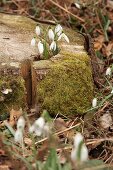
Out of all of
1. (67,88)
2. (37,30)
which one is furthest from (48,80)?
(37,30)

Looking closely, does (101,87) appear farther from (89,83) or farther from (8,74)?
(8,74)

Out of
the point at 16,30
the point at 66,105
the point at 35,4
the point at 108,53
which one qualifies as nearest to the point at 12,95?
the point at 66,105

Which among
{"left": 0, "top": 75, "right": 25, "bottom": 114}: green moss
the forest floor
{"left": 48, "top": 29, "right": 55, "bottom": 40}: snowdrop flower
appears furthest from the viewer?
{"left": 48, "top": 29, "right": 55, "bottom": 40}: snowdrop flower

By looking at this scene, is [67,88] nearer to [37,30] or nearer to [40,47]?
[40,47]

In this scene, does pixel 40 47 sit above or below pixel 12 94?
above

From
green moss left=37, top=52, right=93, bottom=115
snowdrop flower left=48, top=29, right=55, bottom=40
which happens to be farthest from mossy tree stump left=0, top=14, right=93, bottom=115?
snowdrop flower left=48, top=29, right=55, bottom=40

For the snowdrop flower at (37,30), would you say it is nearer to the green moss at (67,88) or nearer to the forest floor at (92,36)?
the green moss at (67,88)

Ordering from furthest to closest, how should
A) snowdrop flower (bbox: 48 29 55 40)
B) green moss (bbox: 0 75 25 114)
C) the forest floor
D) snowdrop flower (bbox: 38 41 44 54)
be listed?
snowdrop flower (bbox: 48 29 55 40) → snowdrop flower (bbox: 38 41 44 54) → green moss (bbox: 0 75 25 114) → the forest floor

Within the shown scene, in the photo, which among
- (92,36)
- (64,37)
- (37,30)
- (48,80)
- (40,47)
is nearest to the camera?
(48,80)

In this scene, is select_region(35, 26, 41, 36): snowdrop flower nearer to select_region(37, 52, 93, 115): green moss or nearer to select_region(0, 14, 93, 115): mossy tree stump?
select_region(0, 14, 93, 115): mossy tree stump
